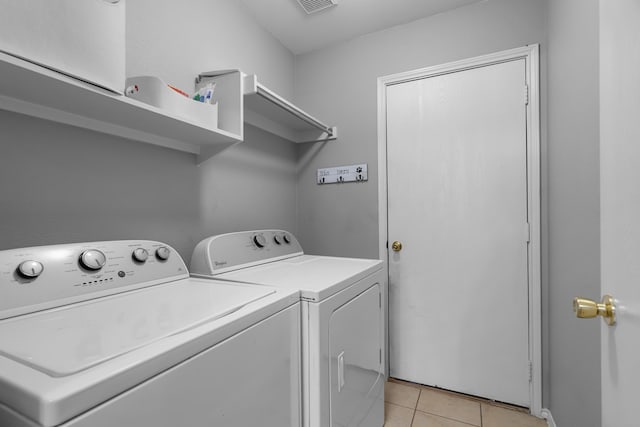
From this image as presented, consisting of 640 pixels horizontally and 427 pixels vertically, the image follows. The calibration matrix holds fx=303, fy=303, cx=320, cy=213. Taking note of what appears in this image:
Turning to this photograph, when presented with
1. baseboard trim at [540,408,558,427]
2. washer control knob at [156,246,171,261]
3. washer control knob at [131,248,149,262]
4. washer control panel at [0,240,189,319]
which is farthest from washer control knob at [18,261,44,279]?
baseboard trim at [540,408,558,427]

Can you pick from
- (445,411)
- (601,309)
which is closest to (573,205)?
(601,309)

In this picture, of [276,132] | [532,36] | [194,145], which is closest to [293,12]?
[276,132]

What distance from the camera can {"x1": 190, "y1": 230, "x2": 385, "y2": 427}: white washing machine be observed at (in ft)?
3.51

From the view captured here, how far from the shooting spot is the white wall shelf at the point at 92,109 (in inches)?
31.9

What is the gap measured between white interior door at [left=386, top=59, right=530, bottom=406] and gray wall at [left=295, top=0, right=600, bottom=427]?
0.13m

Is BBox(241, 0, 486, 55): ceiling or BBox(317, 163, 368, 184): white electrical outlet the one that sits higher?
BBox(241, 0, 486, 55): ceiling

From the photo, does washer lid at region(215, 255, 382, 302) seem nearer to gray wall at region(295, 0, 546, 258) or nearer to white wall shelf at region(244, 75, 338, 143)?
gray wall at region(295, 0, 546, 258)

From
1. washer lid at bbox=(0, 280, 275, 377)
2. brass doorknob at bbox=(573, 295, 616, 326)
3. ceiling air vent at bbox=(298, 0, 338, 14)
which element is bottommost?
washer lid at bbox=(0, 280, 275, 377)

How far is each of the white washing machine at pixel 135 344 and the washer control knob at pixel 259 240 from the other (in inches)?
A: 18.5

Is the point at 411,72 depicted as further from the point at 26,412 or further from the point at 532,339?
the point at 26,412

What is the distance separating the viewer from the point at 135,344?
604mm

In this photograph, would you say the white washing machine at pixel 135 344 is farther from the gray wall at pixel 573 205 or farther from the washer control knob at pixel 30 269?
the gray wall at pixel 573 205

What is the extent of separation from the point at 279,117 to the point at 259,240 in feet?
3.00

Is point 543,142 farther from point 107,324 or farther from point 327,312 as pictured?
point 107,324
